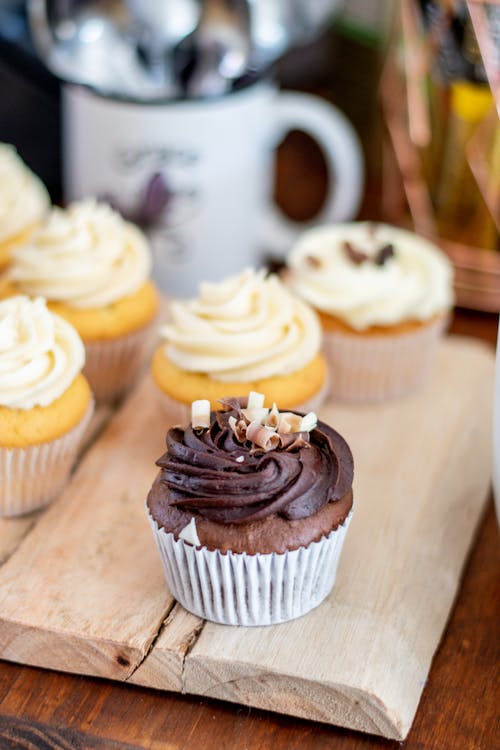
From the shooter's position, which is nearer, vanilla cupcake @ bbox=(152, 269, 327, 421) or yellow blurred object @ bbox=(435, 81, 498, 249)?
vanilla cupcake @ bbox=(152, 269, 327, 421)

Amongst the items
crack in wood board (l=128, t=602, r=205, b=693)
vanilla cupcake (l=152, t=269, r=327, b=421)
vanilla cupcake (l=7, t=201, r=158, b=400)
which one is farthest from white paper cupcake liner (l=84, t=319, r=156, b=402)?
crack in wood board (l=128, t=602, r=205, b=693)

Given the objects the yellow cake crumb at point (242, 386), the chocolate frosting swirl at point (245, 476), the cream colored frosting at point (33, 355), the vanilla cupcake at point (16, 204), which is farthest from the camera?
the vanilla cupcake at point (16, 204)

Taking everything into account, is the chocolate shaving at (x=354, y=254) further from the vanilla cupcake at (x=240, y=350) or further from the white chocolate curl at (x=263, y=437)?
the white chocolate curl at (x=263, y=437)

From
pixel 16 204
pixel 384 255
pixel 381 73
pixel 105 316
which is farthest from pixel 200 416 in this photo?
pixel 381 73

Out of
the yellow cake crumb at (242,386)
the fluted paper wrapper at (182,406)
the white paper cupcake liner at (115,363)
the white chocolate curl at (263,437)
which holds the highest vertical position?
the white chocolate curl at (263,437)

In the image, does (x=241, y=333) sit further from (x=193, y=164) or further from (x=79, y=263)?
(x=193, y=164)

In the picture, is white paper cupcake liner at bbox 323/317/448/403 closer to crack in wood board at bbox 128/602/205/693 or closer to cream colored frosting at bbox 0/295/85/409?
cream colored frosting at bbox 0/295/85/409

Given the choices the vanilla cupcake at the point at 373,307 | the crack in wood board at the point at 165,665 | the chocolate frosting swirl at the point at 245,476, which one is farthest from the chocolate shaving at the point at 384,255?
the crack in wood board at the point at 165,665
